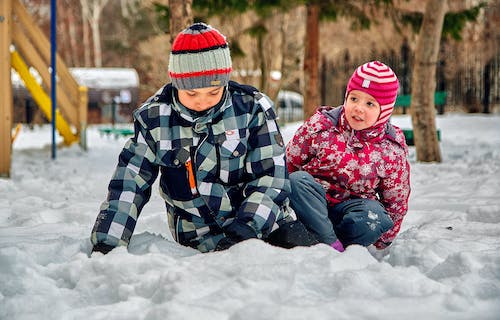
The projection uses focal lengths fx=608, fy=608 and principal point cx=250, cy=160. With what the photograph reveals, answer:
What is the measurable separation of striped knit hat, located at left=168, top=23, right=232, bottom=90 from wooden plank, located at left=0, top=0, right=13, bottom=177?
158 inches

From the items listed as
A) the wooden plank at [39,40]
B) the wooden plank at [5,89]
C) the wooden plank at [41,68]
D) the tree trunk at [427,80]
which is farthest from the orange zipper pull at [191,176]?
the wooden plank at [41,68]

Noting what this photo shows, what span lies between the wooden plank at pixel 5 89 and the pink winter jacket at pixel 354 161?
3.83 metres

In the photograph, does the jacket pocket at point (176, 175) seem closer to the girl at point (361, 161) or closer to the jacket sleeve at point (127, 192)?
the jacket sleeve at point (127, 192)

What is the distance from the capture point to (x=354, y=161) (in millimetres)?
3027

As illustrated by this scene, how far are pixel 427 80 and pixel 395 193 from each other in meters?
4.92

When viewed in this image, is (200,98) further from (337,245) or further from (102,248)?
(337,245)

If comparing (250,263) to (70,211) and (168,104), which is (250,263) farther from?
(70,211)

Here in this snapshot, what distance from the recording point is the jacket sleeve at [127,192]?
249 centimetres

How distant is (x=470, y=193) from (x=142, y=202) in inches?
132

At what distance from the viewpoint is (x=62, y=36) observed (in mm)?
30969

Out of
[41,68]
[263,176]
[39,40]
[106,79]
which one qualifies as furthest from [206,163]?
[106,79]

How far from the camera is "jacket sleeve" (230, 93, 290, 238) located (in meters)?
2.49

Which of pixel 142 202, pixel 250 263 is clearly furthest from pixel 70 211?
pixel 250 263

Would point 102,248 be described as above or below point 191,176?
below
